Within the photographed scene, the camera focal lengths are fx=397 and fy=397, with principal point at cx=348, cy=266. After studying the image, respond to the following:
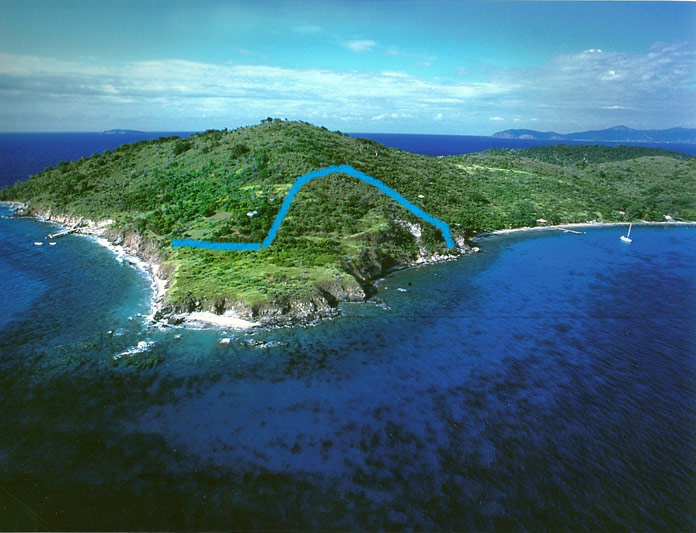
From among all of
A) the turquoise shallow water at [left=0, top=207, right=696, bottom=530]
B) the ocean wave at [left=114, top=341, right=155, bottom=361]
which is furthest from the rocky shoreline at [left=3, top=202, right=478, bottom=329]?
the ocean wave at [left=114, top=341, right=155, bottom=361]

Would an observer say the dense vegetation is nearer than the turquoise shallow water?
No

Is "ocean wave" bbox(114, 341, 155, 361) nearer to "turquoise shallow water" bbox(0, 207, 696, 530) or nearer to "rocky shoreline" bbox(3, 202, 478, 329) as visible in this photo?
"turquoise shallow water" bbox(0, 207, 696, 530)

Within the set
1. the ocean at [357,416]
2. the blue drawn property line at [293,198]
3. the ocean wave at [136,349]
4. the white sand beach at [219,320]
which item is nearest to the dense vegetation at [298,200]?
the blue drawn property line at [293,198]

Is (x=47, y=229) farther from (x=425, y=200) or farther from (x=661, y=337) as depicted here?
(x=661, y=337)

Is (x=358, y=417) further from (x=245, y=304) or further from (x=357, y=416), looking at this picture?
(x=245, y=304)

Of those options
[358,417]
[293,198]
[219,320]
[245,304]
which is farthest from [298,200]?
[358,417]

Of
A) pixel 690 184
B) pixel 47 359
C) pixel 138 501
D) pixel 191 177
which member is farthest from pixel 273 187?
pixel 690 184

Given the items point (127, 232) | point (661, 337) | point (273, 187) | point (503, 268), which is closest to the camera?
point (661, 337)
